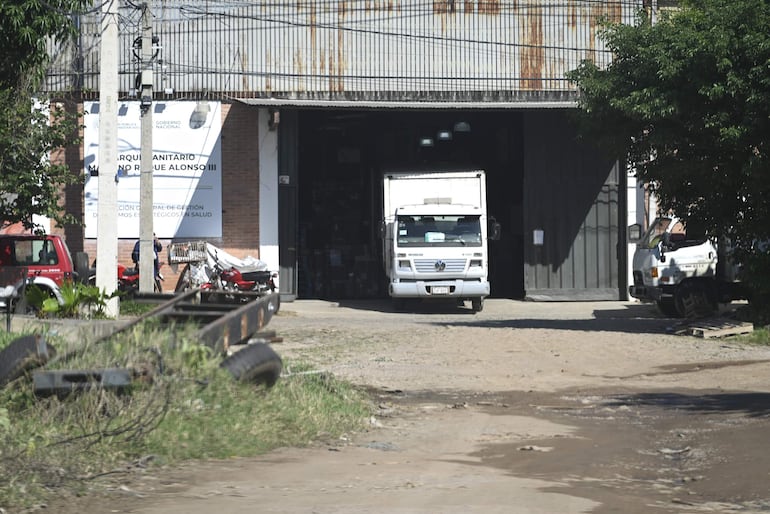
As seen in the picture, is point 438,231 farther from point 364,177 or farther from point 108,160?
point 108,160

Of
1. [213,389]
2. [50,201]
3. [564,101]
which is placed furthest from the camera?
[564,101]

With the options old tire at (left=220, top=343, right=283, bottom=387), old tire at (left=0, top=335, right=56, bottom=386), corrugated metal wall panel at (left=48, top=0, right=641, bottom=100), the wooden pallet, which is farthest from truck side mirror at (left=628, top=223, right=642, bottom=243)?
old tire at (left=0, top=335, right=56, bottom=386)

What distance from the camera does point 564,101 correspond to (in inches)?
1281

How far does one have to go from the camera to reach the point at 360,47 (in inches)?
1300

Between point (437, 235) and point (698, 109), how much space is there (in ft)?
29.8

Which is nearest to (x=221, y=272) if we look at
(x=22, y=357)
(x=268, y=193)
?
(x=268, y=193)

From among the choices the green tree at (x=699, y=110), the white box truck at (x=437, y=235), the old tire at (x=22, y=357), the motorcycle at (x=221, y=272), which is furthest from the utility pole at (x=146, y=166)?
the old tire at (x=22, y=357)

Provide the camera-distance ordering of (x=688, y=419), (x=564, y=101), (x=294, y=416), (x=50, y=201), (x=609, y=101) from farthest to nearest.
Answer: (x=564, y=101), (x=50, y=201), (x=609, y=101), (x=688, y=419), (x=294, y=416)

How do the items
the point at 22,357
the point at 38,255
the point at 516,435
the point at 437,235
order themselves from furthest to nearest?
the point at 437,235 → the point at 38,255 → the point at 516,435 → the point at 22,357

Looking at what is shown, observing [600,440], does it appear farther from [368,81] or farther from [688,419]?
[368,81]

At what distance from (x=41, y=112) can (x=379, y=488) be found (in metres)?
22.0

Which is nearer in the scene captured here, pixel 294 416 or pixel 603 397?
pixel 294 416

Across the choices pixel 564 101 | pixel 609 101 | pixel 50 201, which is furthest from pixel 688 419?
pixel 564 101

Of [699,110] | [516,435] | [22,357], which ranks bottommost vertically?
[516,435]
